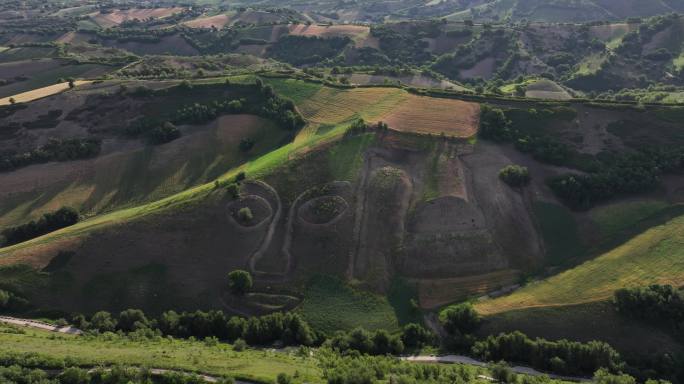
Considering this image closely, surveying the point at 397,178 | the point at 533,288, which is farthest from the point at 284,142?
the point at 533,288

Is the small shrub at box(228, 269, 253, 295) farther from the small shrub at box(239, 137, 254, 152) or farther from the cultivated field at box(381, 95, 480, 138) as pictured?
the cultivated field at box(381, 95, 480, 138)

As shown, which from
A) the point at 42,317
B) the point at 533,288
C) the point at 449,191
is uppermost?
the point at 449,191

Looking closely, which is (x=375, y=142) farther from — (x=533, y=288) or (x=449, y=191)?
(x=533, y=288)

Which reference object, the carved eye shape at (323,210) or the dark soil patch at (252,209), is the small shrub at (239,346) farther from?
the carved eye shape at (323,210)

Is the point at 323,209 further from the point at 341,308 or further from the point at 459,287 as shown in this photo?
the point at 459,287

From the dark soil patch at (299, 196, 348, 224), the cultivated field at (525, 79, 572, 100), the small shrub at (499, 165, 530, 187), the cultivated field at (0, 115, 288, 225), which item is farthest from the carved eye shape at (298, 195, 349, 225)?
the cultivated field at (525, 79, 572, 100)

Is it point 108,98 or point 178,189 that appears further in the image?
point 108,98
